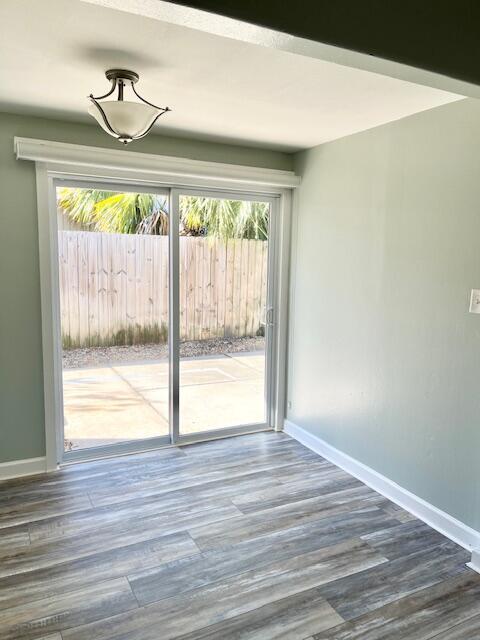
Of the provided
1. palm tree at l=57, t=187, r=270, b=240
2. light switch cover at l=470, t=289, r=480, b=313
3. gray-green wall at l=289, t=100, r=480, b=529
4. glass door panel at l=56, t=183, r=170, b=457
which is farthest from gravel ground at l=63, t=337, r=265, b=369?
light switch cover at l=470, t=289, r=480, b=313

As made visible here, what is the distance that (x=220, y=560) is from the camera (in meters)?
2.40

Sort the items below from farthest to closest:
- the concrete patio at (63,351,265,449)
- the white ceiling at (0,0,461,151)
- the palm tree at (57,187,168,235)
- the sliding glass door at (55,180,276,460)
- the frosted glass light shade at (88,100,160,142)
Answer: the concrete patio at (63,351,265,449)
the sliding glass door at (55,180,276,460)
the palm tree at (57,187,168,235)
the frosted glass light shade at (88,100,160,142)
the white ceiling at (0,0,461,151)

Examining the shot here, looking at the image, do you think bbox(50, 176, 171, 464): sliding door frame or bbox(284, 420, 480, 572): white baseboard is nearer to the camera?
bbox(284, 420, 480, 572): white baseboard

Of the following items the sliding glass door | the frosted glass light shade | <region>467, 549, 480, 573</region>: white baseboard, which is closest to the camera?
the frosted glass light shade

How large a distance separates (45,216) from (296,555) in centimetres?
261

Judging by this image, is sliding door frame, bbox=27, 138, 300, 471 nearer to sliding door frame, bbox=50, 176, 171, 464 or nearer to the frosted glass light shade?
sliding door frame, bbox=50, 176, 171, 464

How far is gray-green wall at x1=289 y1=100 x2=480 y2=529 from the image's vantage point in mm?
2537

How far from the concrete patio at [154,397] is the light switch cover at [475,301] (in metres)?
2.05

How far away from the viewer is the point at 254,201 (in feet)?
13.0

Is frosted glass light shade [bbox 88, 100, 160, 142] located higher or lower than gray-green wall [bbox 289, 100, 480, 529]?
higher

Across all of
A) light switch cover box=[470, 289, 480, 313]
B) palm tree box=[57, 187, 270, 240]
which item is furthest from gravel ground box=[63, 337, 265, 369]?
light switch cover box=[470, 289, 480, 313]

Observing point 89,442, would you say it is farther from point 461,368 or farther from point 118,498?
point 461,368

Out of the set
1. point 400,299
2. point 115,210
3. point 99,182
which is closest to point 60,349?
point 115,210

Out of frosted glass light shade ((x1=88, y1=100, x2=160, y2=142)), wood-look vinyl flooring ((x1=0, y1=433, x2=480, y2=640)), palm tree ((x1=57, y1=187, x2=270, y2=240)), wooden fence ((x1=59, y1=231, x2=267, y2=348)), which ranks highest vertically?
frosted glass light shade ((x1=88, y1=100, x2=160, y2=142))
